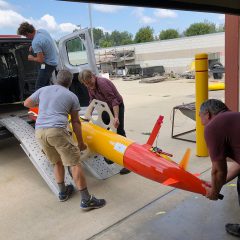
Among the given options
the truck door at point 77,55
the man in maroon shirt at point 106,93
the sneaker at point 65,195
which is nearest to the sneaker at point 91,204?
the sneaker at point 65,195

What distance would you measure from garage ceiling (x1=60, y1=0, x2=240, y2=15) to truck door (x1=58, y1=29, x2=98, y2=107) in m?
3.40

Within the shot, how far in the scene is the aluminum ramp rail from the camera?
16.1 ft

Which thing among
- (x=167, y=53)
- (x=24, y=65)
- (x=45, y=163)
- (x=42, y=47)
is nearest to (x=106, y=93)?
(x=45, y=163)

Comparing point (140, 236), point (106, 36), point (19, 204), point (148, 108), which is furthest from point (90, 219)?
point (106, 36)

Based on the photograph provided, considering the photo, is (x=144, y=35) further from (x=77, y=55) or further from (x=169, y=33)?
(x=77, y=55)

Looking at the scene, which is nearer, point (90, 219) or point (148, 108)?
point (90, 219)

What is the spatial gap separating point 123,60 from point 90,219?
31.5 m

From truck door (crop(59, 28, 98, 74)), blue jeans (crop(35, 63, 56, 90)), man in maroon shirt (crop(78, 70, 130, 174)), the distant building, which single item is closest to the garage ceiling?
man in maroon shirt (crop(78, 70, 130, 174))

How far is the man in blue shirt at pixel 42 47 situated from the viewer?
249 inches

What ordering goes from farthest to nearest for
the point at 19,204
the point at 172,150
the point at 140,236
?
the point at 172,150 < the point at 19,204 < the point at 140,236

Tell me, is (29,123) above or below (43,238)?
above

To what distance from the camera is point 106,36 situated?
88.9m

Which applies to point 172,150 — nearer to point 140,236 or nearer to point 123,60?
point 140,236

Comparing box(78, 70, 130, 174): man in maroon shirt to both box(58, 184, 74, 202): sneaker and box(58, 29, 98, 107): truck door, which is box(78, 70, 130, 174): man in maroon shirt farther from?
box(58, 29, 98, 107): truck door
